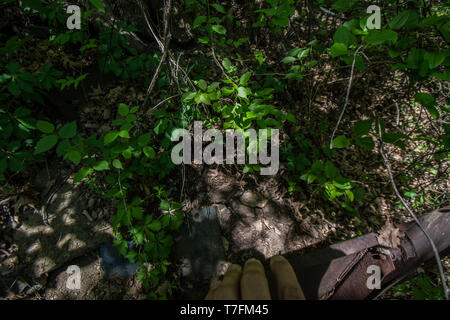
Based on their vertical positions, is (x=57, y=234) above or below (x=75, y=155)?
below

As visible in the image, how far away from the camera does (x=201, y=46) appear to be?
2.88 m

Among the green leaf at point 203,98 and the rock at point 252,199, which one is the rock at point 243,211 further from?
the green leaf at point 203,98

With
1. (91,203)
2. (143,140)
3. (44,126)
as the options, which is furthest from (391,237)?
(91,203)

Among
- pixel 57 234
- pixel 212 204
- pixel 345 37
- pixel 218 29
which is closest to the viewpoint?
pixel 345 37

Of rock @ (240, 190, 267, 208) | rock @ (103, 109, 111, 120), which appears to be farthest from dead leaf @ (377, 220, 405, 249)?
rock @ (103, 109, 111, 120)

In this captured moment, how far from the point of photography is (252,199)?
231 centimetres

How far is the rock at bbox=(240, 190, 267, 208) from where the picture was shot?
228 centimetres

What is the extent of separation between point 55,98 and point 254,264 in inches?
113

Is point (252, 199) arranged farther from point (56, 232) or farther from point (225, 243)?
point (56, 232)

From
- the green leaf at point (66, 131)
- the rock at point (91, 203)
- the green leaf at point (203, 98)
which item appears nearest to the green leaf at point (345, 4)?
the green leaf at point (203, 98)

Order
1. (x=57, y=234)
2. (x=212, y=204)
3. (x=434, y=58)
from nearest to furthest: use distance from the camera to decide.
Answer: (x=434, y=58) → (x=57, y=234) → (x=212, y=204)

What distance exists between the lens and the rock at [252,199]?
7.49ft

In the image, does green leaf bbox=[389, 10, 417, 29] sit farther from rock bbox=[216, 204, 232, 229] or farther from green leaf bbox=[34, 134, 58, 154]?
green leaf bbox=[34, 134, 58, 154]

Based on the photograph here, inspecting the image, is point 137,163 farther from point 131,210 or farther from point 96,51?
point 96,51
